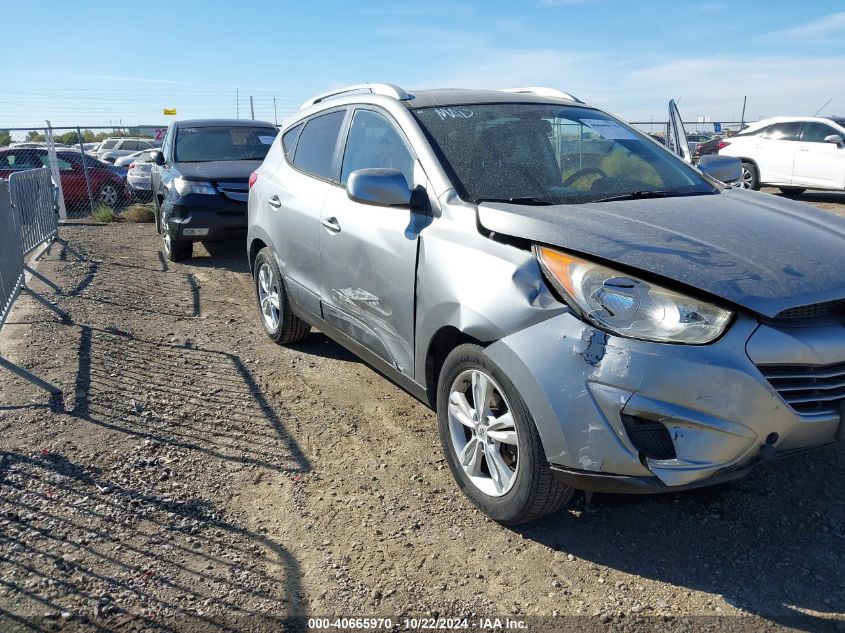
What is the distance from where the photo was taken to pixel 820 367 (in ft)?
8.54

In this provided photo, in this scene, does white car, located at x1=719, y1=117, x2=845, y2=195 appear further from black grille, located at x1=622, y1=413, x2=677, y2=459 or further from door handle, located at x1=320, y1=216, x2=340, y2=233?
black grille, located at x1=622, y1=413, x2=677, y2=459

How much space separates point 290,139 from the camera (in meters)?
5.43

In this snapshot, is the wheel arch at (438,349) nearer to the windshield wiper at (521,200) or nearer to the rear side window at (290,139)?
the windshield wiper at (521,200)

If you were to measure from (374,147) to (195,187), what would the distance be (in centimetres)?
563

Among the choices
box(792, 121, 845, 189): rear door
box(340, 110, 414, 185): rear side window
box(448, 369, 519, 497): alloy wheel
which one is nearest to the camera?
box(448, 369, 519, 497): alloy wheel

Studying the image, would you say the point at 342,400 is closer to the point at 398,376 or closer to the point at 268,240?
the point at 398,376

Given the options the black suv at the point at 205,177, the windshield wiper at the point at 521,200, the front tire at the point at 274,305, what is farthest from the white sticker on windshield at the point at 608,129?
the black suv at the point at 205,177

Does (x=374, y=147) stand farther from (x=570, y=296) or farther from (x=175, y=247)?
(x=175, y=247)

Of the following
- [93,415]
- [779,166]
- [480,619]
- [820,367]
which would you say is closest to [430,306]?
[480,619]

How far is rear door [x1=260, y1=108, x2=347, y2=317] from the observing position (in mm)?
4590

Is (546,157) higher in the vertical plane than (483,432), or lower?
higher

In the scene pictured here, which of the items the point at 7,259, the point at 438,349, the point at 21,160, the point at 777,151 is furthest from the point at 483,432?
the point at 21,160

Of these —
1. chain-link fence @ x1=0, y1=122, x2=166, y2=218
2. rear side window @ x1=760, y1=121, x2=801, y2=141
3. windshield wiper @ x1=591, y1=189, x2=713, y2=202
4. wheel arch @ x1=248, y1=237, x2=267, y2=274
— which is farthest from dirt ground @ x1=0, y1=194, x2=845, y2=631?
rear side window @ x1=760, y1=121, x2=801, y2=141

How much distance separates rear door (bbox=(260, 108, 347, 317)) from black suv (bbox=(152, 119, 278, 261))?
3913 millimetres
